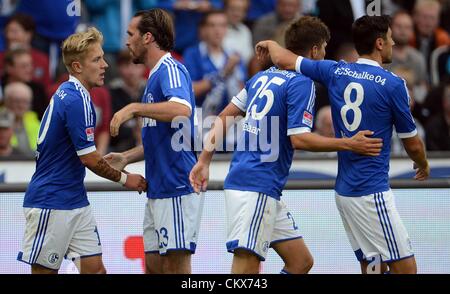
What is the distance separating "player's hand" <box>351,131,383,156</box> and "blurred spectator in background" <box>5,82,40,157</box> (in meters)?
Answer: 5.28

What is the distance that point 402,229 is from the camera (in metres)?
7.67

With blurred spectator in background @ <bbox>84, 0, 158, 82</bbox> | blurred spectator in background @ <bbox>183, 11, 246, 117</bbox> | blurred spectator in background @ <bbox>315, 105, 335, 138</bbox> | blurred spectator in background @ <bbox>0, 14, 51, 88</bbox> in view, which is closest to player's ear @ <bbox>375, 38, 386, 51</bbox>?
blurred spectator in background @ <bbox>315, 105, 335, 138</bbox>

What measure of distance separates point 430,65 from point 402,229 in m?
6.23

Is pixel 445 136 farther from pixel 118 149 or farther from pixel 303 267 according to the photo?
pixel 303 267

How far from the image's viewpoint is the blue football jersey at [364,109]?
7625 mm

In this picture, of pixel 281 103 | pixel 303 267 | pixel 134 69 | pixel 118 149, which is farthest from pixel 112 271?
pixel 134 69

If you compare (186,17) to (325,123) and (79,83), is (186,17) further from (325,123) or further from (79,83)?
(79,83)

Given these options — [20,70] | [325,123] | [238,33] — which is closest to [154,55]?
[325,123]

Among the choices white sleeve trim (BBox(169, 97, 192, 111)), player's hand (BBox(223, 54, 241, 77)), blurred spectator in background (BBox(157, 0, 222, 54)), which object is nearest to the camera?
white sleeve trim (BBox(169, 97, 192, 111))

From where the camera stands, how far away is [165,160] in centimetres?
790

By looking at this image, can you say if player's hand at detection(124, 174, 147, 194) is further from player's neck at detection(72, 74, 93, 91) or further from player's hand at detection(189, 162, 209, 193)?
player's neck at detection(72, 74, 93, 91)

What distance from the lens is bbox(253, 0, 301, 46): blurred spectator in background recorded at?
12.9 meters
